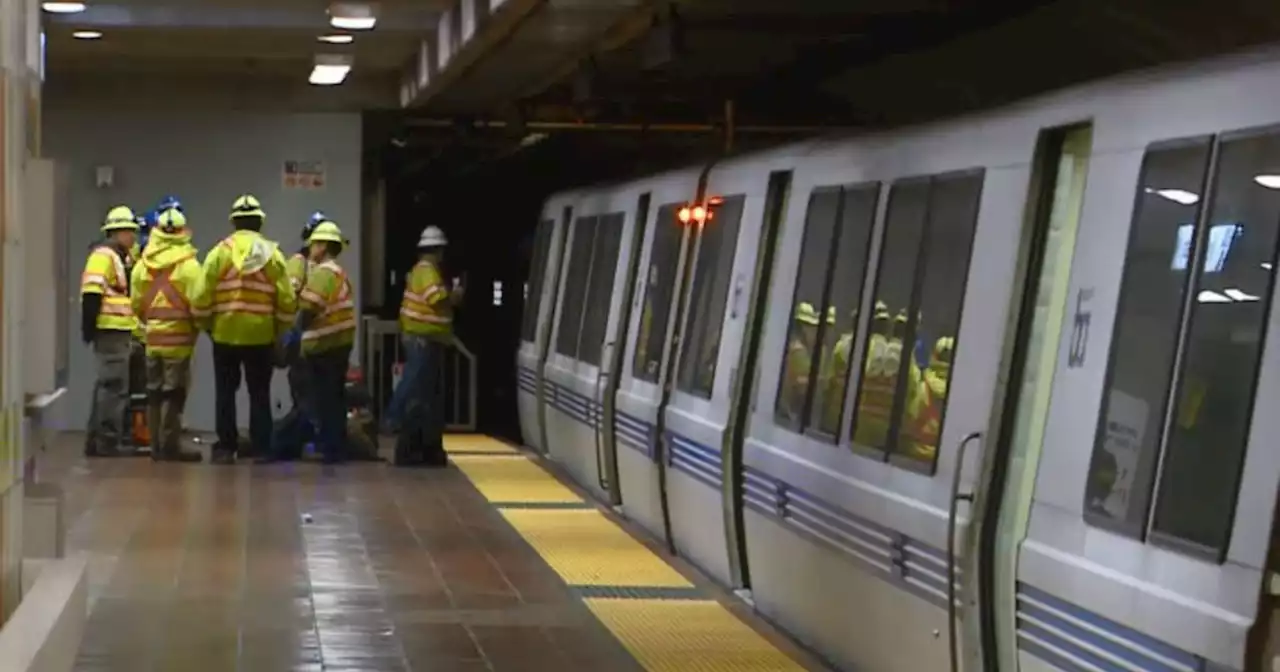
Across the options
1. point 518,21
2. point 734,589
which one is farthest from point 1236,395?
point 518,21

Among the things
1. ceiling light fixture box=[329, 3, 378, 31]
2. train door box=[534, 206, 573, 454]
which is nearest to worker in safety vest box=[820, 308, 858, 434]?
ceiling light fixture box=[329, 3, 378, 31]

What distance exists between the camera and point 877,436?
8.34 metres

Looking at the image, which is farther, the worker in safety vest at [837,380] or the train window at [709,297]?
Answer: the train window at [709,297]

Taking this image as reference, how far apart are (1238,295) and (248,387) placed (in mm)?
11655

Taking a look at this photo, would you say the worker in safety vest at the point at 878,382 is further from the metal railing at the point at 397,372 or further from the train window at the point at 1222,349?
the metal railing at the point at 397,372

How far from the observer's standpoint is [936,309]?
782 centimetres

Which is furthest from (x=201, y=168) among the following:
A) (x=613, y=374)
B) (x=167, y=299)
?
(x=613, y=374)

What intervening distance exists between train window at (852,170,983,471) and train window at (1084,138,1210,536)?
4.72ft

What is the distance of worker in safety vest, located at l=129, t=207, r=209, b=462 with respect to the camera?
15.8 metres

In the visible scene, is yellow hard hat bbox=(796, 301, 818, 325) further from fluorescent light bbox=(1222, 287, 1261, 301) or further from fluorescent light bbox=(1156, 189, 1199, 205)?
fluorescent light bbox=(1222, 287, 1261, 301)

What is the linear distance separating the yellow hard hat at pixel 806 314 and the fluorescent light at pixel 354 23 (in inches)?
200

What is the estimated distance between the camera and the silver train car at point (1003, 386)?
5.39 m

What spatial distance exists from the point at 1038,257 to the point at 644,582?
173 inches

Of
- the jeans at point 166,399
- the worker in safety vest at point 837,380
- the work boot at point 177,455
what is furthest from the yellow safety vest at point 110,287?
the worker in safety vest at point 837,380
